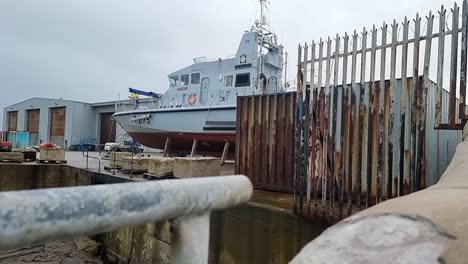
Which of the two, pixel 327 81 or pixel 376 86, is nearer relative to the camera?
pixel 376 86

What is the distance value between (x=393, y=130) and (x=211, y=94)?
1125 centimetres

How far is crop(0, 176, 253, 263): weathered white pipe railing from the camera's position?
0.67 meters

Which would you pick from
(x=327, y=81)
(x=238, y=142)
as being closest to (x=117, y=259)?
(x=238, y=142)

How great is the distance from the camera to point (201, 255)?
98cm

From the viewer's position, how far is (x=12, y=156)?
12117 millimetres

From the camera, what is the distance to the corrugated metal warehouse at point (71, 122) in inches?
1294

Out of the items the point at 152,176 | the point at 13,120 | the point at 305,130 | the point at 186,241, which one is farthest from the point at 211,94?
the point at 13,120

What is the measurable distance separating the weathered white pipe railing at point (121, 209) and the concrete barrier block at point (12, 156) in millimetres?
13491

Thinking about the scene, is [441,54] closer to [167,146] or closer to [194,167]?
[194,167]

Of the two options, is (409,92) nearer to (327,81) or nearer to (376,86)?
(376,86)

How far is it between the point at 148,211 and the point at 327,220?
13.0ft

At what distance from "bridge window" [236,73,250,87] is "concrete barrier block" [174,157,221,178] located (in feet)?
20.8

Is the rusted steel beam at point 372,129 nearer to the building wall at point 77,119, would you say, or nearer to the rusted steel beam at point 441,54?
the rusted steel beam at point 441,54

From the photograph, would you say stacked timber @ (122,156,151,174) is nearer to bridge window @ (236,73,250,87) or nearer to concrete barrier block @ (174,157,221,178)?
concrete barrier block @ (174,157,221,178)
